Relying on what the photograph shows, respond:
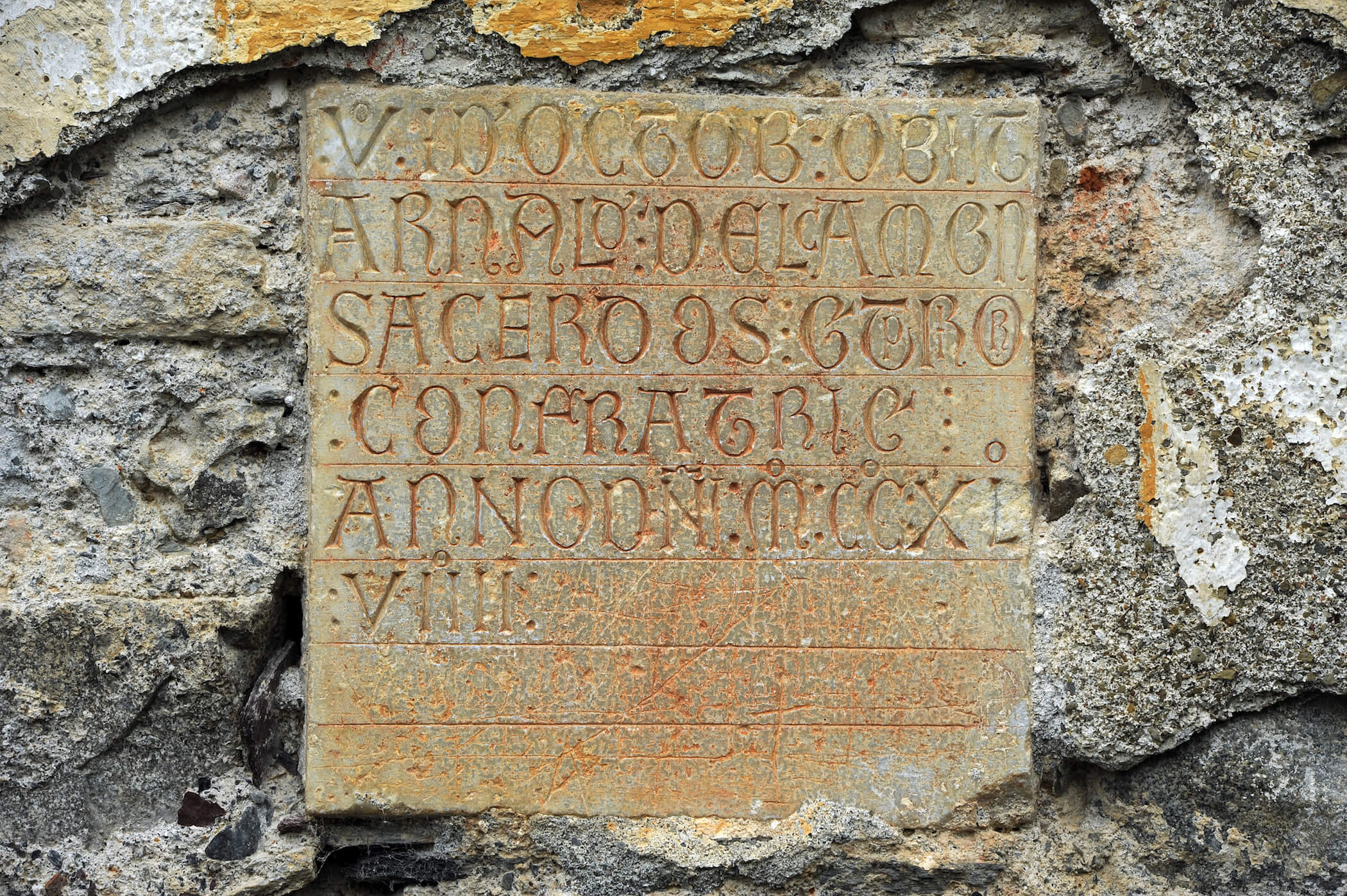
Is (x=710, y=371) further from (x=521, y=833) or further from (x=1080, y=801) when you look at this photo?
(x=1080, y=801)

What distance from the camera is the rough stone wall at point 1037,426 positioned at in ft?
6.98

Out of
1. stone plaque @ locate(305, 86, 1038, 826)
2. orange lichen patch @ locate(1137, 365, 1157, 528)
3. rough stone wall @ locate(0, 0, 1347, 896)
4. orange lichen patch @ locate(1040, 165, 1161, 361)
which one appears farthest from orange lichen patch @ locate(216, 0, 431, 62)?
orange lichen patch @ locate(1137, 365, 1157, 528)

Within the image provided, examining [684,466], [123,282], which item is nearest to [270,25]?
[123,282]

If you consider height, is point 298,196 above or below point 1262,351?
above

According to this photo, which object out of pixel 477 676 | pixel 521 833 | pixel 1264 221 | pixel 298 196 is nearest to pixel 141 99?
pixel 298 196

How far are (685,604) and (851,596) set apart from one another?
31 centimetres

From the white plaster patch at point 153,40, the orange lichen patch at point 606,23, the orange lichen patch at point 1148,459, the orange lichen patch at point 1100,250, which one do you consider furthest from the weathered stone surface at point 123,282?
the orange lichen patch at point 1148,459

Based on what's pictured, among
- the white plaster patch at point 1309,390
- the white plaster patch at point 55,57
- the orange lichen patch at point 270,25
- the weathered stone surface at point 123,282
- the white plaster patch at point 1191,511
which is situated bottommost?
the white plaster patch at point 1191,511

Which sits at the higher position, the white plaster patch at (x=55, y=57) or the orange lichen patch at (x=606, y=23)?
the orange lichen patch at (x=606, y=23)

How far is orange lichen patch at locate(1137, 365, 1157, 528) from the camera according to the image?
215 cm

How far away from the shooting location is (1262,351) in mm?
2125

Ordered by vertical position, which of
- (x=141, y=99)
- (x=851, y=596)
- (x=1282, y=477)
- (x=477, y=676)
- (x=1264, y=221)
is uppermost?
(x=141, y=99)

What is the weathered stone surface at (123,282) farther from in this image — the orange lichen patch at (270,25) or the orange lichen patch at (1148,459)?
the orange lichen patch at (1148,459)

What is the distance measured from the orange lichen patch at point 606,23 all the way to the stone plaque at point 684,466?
93mm
